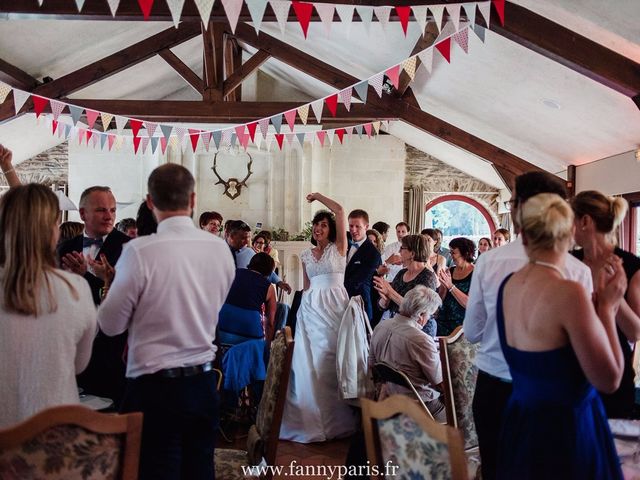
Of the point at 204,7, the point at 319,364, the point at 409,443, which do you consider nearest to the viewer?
the point at 409,443

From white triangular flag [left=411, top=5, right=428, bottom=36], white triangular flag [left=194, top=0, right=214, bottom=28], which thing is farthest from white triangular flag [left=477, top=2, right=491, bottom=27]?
white triangular flag [left=194, top=0, right=214, bottom=28]

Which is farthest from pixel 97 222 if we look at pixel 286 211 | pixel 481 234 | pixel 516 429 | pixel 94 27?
pixel 481 234

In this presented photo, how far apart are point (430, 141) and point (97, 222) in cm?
814

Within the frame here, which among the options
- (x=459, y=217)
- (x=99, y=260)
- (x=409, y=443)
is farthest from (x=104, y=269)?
(x=459, y=217)

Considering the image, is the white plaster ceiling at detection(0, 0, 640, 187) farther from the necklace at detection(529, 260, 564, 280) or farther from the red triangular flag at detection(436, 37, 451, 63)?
the necklace at detection(529, 260, 564, 280)

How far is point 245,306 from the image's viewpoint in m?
4.14

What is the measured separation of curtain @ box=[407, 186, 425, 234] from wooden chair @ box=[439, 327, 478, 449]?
8.50 m

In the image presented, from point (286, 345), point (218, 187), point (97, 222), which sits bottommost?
point (286, 345)

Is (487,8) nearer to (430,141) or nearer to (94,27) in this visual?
(94,27)

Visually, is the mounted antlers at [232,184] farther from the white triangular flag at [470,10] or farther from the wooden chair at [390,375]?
the wooden chair at [390,375]

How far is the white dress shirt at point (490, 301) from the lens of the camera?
199 centimetres

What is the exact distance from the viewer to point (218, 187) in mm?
10852

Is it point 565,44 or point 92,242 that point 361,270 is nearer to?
point 92,242

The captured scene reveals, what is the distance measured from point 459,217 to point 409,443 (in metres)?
10.4
